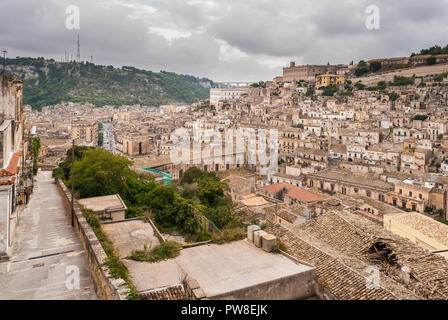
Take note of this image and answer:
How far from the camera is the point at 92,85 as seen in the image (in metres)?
148

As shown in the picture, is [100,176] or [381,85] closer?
[100,176]

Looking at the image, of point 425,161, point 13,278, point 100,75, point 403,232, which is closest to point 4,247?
point 13,278

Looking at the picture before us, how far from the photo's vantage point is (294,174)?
37781 millimetres

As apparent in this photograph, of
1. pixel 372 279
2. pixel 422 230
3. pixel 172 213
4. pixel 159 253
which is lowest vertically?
pixel 422 230

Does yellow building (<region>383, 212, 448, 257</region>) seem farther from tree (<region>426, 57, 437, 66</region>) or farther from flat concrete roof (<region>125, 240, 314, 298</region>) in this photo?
tree (<region>426, 57, 437, 66</region>)

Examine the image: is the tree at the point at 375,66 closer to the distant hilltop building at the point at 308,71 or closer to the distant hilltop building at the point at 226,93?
the distant hilltop building at the point at 308,71

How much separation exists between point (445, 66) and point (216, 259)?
7873cm

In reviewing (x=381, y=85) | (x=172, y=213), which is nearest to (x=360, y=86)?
(x=381, y=85)

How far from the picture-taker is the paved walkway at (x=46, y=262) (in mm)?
6230

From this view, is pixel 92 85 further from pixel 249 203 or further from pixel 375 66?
pixel 249 203

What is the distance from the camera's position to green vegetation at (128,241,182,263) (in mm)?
6902

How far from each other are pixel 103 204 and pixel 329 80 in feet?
255

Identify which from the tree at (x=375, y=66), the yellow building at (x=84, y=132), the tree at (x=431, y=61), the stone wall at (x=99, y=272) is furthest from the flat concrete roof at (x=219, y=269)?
the tree at (x=375, y=66)
